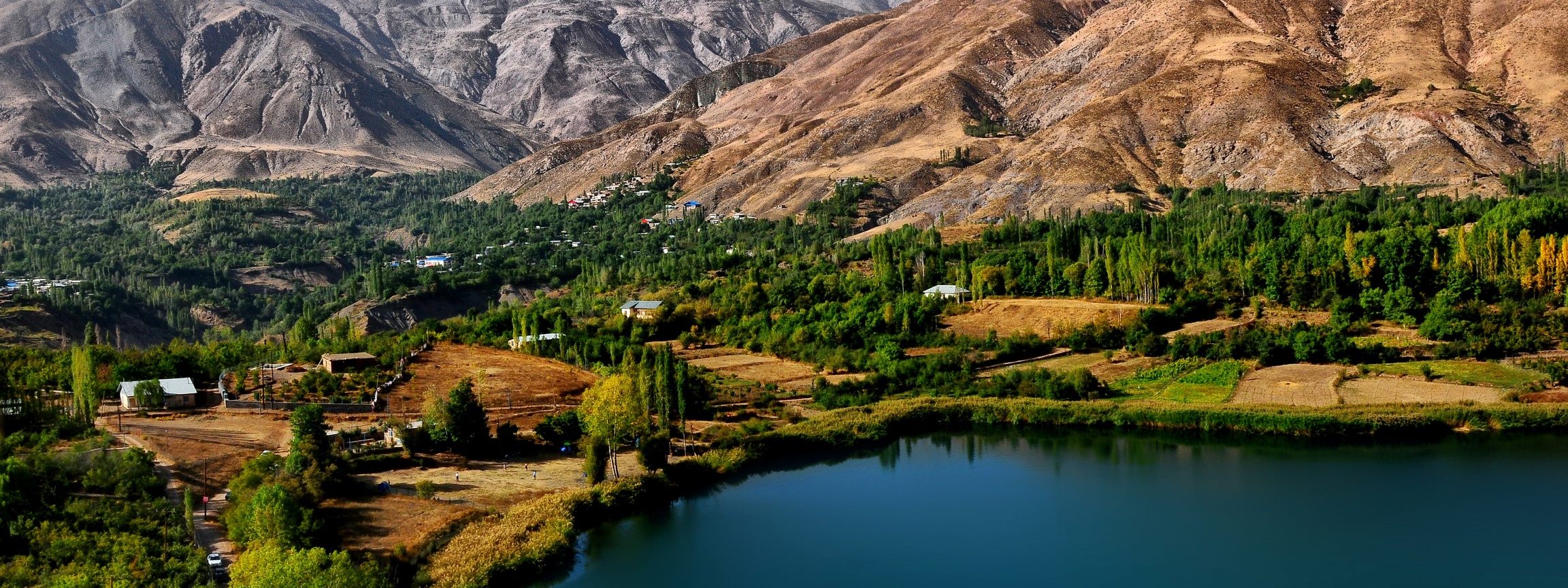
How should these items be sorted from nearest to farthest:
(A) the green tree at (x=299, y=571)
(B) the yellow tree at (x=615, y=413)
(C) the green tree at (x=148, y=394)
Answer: (A) the green tree at (x=299, y=571) < (B) the yellow tree at (x=615, y=413) < (C) the green tree at (x=148, y=394)

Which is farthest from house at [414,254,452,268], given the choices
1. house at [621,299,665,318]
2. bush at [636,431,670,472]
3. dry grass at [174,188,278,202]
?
bush at [636,431,670,472]

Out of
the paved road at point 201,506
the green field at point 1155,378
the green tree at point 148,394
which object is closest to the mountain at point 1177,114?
the green field at point 1155,378

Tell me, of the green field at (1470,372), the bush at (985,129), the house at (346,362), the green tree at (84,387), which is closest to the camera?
the green tree at (84,387)

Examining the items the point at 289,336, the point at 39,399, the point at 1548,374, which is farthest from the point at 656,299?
the point at 1548,374

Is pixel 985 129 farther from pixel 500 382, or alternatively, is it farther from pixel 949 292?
pixel 500 382

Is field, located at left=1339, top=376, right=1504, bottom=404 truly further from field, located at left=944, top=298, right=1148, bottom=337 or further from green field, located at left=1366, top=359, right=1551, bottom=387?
field, located at left=944, top=298, right=1148, bottom=337

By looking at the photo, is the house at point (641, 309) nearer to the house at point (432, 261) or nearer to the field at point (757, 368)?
the field at point (757, 368)
